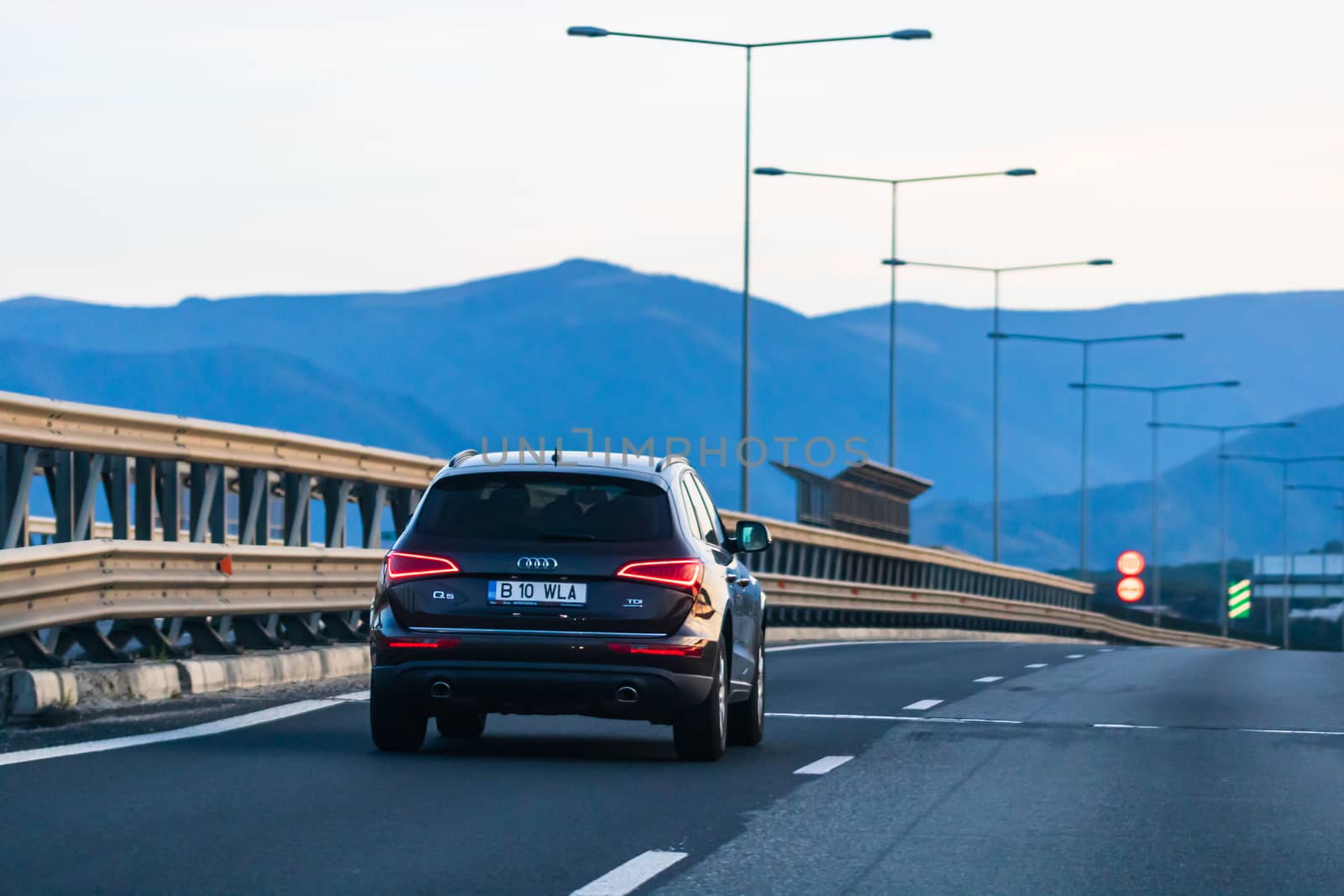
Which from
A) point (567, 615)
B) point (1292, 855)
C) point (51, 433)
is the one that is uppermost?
point (51, 433)

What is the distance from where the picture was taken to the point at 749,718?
12.2 m

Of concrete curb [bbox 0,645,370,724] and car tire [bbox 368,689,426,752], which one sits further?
concrete curb [bbox 0,645,370,724]

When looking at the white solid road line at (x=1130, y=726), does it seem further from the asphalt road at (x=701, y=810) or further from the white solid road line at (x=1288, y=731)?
the white solid road line at (x=1288, y=731)

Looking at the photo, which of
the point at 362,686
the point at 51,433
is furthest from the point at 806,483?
the point at 51,433

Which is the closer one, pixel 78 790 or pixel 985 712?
pixel 78 790

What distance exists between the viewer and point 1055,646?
32812mm

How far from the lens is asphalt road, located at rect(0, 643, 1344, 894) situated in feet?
23.9

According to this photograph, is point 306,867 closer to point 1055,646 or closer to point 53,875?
point 53,875

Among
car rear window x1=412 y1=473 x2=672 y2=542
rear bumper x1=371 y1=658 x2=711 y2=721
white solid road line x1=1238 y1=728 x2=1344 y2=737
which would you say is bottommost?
white solid road line x1=1238 y1=728 x2=1344 y2=737

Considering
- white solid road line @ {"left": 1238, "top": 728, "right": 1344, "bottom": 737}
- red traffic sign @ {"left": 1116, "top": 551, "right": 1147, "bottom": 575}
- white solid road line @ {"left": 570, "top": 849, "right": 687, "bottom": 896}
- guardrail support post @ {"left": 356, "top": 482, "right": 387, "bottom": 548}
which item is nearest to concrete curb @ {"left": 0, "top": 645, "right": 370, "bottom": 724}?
guardrail support post @ {"left": 356, "top": 482, "right": 387, "bottom": 548}

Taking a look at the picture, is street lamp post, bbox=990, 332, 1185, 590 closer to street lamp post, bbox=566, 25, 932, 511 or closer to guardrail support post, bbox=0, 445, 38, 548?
street lamp post, bbox=566, 25, 932, 511

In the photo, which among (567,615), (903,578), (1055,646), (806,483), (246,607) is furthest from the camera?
(903,578)

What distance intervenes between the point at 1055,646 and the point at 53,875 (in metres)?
26.9

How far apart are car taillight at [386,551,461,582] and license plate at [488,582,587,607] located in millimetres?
238
